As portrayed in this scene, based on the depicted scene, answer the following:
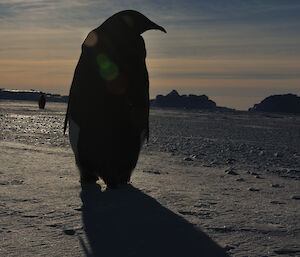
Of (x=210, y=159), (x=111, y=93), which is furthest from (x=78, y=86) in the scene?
(x=210, y=159)

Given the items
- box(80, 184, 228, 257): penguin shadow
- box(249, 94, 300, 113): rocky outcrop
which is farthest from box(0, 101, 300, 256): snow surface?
box(249, 94, 300, 113): rocky outcrop

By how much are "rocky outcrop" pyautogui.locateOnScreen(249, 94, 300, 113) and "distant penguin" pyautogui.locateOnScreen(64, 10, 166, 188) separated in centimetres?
10553

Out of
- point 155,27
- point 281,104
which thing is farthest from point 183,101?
point 155,27

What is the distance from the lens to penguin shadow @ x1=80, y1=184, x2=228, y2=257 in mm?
2412

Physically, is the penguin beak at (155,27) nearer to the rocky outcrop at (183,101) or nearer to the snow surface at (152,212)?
the snow surface at (152,212)

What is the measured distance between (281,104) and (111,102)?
361 ft

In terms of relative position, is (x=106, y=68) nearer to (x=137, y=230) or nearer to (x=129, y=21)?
(x=129, y=21)

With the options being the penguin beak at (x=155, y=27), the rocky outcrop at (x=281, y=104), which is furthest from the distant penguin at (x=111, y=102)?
the rocky outcrop at (x=281, y=104)

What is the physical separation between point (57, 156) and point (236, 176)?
2919 millimetres

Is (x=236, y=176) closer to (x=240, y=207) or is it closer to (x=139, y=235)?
(x=240, y=207)

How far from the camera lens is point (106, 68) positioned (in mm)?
4082

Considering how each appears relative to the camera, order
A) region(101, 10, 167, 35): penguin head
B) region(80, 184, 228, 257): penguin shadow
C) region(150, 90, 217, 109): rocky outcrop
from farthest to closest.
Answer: region(150, 90, 217, 109): rocky outcrop → region(101, 10, 167, 35): penguin head → region(80, 184, 228, 257): penguin shadow

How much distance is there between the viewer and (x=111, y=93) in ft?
13.1

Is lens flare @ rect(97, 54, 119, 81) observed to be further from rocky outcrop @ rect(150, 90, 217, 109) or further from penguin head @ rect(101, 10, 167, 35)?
rocky outcrop @ rect(150, 90, 217, 109)
